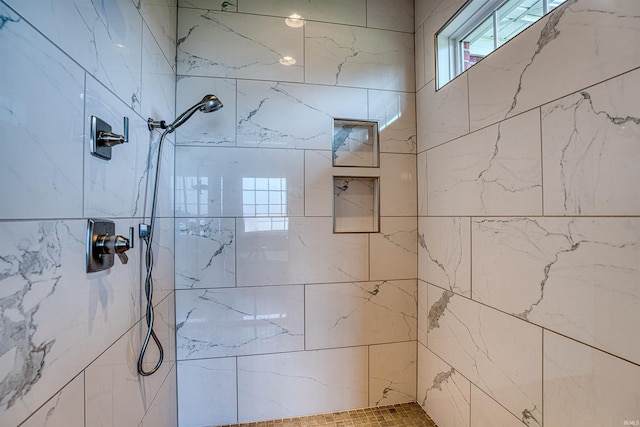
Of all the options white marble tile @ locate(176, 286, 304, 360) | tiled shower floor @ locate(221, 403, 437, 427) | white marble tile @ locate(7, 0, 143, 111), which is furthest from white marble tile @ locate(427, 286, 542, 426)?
white marble tile @ locate(7, 0, 143, 111)

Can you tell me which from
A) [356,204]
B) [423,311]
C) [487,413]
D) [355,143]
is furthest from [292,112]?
[487,413]

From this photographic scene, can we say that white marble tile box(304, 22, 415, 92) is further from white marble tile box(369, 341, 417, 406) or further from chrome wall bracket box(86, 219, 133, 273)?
white marble tile box(369, 341, 417, 406)

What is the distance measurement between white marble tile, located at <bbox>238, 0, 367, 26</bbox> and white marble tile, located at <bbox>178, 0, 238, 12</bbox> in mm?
43

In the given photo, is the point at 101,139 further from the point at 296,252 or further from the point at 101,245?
the point at 296,252

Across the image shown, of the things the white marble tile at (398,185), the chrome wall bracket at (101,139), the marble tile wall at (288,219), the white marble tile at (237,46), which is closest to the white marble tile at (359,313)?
the marble tile wall at (288,219)

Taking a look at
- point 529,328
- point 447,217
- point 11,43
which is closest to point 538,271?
point 529,328

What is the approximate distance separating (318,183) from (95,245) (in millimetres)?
1100

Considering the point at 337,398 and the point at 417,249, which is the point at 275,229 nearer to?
the point at 417,249

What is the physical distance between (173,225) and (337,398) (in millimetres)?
1363

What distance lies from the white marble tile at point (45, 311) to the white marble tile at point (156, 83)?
667 mm

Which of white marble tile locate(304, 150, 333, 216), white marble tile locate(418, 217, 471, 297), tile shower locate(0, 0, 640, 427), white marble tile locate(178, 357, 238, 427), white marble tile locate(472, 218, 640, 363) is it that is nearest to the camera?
tile shower locate(0, 0, 640, 427)

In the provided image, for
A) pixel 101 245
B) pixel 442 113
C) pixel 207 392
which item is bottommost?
pixel 207 392

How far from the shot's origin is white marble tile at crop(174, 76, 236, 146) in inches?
60.3

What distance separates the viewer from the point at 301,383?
5.32 feet
